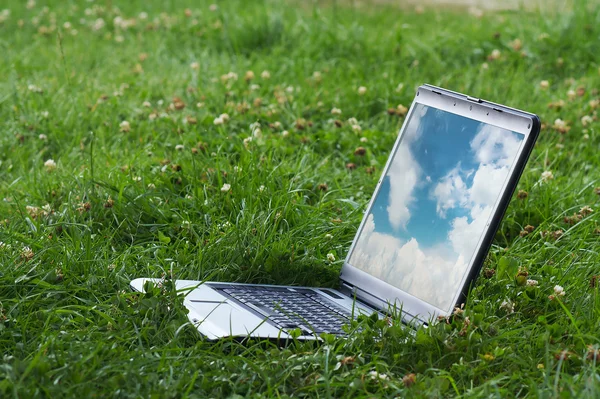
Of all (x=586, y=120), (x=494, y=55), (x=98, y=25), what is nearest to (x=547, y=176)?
(x=586, y=120)

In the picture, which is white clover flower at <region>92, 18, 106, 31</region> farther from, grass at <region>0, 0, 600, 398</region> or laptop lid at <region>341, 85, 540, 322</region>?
laptop lid at <region>341, 85, 540, 322</region>

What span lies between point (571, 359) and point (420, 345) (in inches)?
16.0

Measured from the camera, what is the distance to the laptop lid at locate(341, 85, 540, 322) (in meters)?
2.25

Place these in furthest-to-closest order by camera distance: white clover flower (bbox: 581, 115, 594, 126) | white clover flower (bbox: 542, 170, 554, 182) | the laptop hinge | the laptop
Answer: white clover flower (bbox: 581, 115, 594, 126) < white clover flower (bbox: 542, 170, 554, 182) < the laptop hinge < the laptop

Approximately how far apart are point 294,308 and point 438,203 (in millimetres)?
528

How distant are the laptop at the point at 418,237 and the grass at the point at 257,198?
0.09m

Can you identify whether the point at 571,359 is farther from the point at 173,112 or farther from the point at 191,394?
the point at 173,112

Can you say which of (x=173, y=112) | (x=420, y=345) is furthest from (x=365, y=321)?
(x=173, y=112)

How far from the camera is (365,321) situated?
7.50ft

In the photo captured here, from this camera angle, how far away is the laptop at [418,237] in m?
2.24

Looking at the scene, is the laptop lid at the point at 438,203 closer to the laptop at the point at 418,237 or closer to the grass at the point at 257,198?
the laptop at the point at 418,237

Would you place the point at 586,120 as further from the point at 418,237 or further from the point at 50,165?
the point at 50,165

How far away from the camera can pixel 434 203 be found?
2.42 meters

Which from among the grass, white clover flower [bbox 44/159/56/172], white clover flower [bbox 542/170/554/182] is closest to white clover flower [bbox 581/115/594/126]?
the grass
